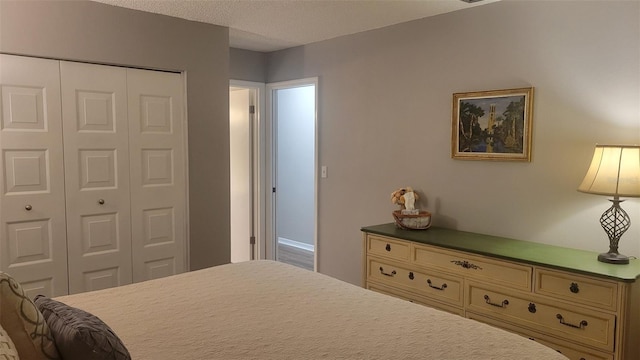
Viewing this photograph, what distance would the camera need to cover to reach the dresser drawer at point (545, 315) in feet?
7.86

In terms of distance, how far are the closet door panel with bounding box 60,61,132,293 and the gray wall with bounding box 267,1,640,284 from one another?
1.78 meters

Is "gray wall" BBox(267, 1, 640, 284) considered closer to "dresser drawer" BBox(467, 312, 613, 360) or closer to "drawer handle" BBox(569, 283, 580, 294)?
"drawer handle" BBox(569, 283, 580, 294)

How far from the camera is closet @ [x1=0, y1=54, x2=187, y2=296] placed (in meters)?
3.05

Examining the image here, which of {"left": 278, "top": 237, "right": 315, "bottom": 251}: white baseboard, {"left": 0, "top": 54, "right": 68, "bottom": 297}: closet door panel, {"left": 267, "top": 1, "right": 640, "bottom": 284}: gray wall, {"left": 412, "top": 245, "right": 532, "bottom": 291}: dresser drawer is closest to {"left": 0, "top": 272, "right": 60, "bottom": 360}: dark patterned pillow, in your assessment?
{"left": 0, "top": 54, "right": 68, "bottom": 297}: closet door panel

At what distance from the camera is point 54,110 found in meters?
3.15

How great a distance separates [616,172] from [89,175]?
126 inches

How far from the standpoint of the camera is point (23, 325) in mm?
1193

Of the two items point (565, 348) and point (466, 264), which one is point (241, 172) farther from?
Result: point (565, 348)

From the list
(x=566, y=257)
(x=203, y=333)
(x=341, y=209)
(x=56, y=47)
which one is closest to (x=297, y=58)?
(x=341, y=209)

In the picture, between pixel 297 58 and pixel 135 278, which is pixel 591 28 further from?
pixel 135 278

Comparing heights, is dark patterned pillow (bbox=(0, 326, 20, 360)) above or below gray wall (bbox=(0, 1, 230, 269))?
below

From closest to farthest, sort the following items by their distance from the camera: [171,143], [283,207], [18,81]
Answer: [18,81], [171,143], [283,207]

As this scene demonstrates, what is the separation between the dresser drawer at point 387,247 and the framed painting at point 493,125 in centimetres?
76

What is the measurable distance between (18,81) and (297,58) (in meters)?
2.42
